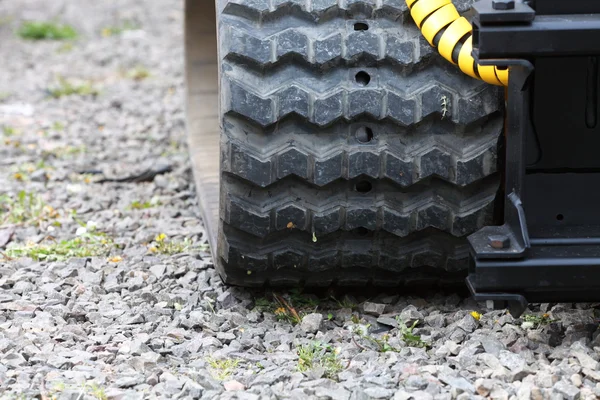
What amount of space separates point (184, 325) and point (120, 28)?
5.85 m

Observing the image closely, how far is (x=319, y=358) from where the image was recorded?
7.98 feet

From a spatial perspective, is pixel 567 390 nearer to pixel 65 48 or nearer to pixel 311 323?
pixel 311 323

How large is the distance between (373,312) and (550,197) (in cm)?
67

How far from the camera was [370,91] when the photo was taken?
238 centimetres

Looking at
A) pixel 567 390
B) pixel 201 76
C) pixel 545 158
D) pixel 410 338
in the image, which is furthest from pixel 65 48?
pixel 567 390

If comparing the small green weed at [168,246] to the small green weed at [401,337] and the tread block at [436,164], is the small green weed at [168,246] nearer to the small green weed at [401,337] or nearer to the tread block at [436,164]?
the small green weed at [401,337]

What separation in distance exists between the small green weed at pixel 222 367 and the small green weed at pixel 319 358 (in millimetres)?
165

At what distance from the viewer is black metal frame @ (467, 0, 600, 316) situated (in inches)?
80.4

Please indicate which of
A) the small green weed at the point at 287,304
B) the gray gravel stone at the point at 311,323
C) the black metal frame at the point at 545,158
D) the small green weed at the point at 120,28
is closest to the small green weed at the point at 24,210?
the small green weed at the point at 287,304

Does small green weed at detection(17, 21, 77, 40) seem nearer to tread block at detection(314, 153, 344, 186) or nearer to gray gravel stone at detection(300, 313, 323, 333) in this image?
gray gravel stone at detection(300, 313, 323, 333)

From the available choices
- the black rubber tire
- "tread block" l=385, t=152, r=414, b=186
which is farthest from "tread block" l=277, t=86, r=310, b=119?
"tread block" l=385, t=152, r=414, b=186

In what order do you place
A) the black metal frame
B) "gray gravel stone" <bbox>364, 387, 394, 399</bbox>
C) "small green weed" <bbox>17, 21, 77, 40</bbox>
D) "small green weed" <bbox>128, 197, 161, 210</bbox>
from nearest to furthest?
the black metal frame < "gray gravel stone" <bbox>364, 387, 394, 399</bbox> < "small green weed" <bbox>128, 197, 161, 210</bbox> < "small green weed" <bbox>17, 21, 77, 40</bbox>

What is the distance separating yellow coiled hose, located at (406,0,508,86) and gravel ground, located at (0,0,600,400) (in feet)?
2.20

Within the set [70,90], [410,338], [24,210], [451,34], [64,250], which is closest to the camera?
[451,34]
